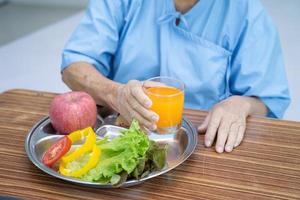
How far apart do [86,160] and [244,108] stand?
0.49 metres

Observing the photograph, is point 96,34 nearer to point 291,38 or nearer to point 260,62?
point 260,62

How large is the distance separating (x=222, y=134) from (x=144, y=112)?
0.20 meters

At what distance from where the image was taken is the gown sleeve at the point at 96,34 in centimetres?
130

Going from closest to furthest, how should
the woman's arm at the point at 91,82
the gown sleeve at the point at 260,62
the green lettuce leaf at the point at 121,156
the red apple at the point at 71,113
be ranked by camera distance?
the green lettuce leaf at the point at 121,156, the red apple at the point at 71,113, the woman's arm at the point at 91,82, the gown sleeve at the point at 260,62

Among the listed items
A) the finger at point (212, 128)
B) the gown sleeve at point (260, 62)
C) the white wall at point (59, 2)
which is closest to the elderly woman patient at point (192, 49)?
the gown sleeve at point (260, 62)

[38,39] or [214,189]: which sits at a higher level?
[214,189]

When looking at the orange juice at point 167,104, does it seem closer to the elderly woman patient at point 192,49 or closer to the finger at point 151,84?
the finger at point 151,84

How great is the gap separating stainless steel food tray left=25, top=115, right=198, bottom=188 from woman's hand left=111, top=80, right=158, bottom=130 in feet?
0.13

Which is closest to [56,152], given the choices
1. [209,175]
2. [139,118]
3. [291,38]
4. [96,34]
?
[139,118]

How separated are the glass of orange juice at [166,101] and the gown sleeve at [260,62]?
0.33m

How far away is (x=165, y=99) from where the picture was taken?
3.12ft

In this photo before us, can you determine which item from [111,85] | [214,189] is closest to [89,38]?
[111,85]

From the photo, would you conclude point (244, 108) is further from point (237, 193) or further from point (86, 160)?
point (86, 160)

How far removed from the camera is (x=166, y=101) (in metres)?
0.95
